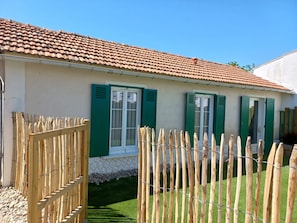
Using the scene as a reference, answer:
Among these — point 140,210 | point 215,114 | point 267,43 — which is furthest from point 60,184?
point 267,43

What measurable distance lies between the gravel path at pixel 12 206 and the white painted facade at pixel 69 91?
58 cm

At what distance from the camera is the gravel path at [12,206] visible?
496cm

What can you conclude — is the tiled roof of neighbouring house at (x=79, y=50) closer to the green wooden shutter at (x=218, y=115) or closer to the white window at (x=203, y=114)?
the green wooden shutter at (x=218, y=115)

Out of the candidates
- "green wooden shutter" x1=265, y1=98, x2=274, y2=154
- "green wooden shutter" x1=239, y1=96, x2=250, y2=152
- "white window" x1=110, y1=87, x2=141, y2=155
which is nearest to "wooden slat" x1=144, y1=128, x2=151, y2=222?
"white window" x1=110, y1=87, x2=141, y2=155

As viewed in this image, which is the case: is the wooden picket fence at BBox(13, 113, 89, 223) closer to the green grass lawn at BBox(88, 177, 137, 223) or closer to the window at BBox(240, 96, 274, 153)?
the green grass lawn at BBox(88, 177, 137, 223)

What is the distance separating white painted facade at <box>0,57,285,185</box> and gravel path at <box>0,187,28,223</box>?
577mm

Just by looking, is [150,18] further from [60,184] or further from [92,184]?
[60,184]

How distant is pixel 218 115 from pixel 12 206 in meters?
8.72

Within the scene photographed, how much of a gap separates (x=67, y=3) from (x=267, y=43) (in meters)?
29.9

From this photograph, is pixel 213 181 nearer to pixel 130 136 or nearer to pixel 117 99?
pixel 117 99

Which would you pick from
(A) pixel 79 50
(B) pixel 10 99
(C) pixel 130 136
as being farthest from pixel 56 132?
(C) pixel 130 136

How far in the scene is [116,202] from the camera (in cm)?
625

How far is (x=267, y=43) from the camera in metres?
36.6

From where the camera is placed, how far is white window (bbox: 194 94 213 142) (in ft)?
38.1
